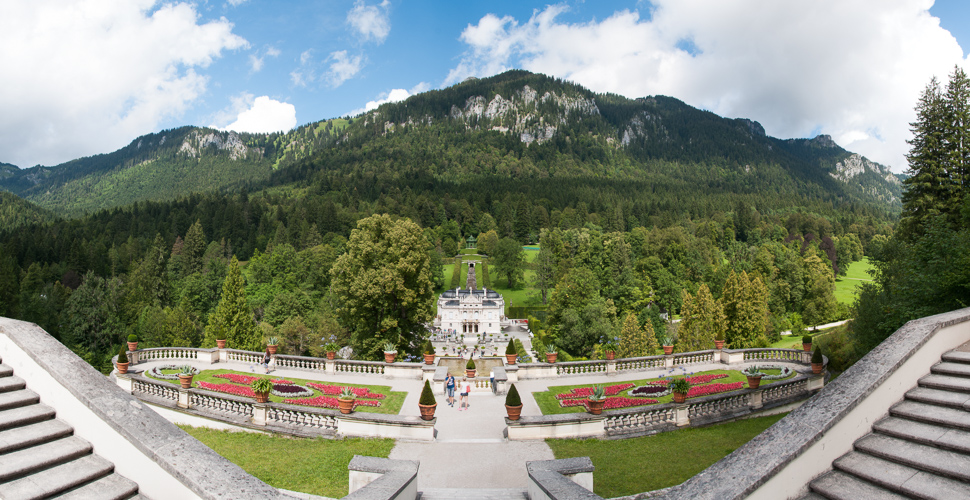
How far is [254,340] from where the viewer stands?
144ft

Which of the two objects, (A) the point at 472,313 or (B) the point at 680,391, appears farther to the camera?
(A) the point at 472,313

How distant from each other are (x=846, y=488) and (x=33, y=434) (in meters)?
9.55

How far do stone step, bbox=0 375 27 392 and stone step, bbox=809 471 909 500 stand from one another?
10078 mm

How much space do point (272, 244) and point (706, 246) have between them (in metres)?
90.5

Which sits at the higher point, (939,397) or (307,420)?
(939,397)

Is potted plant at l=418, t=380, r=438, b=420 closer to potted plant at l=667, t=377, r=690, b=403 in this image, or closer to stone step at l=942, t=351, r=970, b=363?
potted plant at l=667, t=377, r=690, b=403

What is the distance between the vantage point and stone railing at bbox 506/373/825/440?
594 inches

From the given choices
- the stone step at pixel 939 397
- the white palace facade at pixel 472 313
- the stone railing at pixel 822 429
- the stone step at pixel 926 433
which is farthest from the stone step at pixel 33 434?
the white palace facade at pixel 472 313

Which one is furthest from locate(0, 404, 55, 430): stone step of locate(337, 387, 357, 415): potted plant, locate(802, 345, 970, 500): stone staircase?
locate(802, 345, 970, 500): stone staircase

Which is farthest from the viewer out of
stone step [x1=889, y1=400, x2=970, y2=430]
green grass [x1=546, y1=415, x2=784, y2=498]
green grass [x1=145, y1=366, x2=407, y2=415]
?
green grass [x1=145, y1=366, x2=407, y2=415]

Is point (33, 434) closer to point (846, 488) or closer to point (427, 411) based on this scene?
point (846, 488)

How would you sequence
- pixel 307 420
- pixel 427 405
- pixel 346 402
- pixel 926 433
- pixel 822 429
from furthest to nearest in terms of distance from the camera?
1. pixel 307 420
2. pixel 427 405
3. pixel 346 402
4. pixel 926 433
5. pixel 822 429

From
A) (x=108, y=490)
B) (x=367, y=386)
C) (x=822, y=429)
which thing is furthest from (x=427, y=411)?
(x=822, y=429)

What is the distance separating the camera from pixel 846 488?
5.52 m
